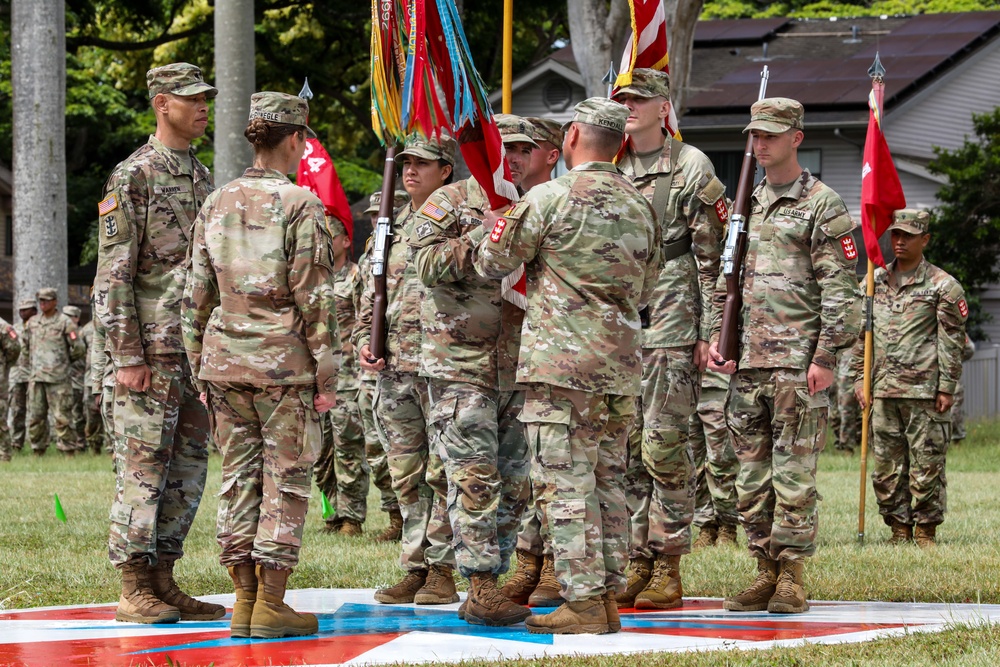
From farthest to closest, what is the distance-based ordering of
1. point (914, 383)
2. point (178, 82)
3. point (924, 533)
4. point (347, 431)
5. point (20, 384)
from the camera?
point (20, 384) < point (914, 383) < point (347, 431) < point (924, 533) < point (178, 82)

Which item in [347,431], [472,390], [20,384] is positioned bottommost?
[20,384]

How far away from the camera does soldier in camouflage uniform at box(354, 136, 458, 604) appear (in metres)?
7.94

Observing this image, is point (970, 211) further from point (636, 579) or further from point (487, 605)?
point (487, 605)

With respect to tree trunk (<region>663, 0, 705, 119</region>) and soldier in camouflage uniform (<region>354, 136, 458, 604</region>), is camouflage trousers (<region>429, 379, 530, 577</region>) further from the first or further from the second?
tree trunk (<region>663, 0, 705, 119</region>)

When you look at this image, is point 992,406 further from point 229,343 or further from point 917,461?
point 229,343

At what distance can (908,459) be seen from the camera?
1192 centimetres

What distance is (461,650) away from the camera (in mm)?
6453

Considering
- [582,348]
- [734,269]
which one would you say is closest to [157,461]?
[582,348]

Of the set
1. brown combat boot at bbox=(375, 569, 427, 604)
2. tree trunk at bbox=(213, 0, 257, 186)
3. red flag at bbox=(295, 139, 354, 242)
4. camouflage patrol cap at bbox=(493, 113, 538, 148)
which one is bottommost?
brown combat boot at bbox=(375, 569, 427, 604)

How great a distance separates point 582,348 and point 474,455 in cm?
90

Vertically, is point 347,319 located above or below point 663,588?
above

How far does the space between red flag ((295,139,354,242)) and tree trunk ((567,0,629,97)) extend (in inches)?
370

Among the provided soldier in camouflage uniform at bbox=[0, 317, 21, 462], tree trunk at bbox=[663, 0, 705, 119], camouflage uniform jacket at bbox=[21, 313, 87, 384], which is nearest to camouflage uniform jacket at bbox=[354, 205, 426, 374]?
tree trunk at bbox=[663, 0, 705, 119]

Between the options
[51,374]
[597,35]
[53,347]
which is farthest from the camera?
[53,347]
